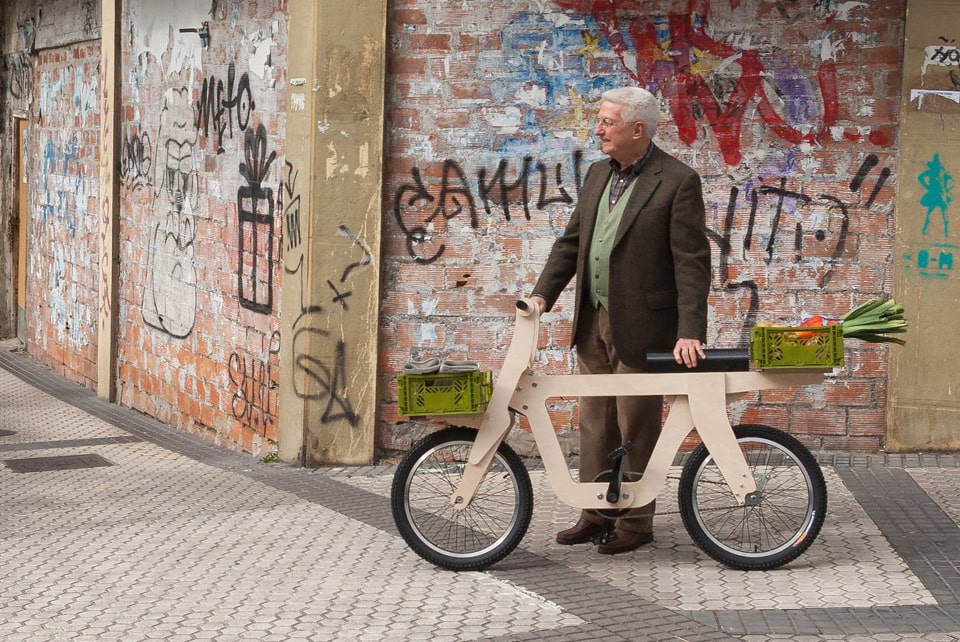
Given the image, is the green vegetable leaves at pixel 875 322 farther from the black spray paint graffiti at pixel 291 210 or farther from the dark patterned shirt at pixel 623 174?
the black spray paint graffiti at pixel 291 210

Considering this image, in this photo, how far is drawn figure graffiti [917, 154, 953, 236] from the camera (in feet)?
30.1

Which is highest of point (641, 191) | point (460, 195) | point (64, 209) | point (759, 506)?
point (641, 191)

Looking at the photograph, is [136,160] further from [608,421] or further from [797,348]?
[797,348]

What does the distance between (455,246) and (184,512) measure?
2292 millimetres

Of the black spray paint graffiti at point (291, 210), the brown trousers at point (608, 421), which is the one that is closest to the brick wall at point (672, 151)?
the black spray paint graffiti at point (291, 210)

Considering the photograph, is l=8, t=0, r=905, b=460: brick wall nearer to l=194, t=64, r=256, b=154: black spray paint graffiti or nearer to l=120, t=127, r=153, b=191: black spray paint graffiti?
l=194, t=64, r=256, b=154: black spray paint graffiti

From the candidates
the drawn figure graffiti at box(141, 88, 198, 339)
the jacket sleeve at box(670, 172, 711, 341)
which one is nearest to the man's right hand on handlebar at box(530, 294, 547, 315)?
the jacket sleeve at box(670, 172, 711, 341)


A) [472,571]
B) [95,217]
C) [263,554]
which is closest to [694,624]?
[472,571]

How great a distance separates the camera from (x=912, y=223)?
30.2 ft

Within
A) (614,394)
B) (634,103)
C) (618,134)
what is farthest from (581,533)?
(634,103)

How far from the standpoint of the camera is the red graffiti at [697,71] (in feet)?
30.1

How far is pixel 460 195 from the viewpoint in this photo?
A: 9.27 m

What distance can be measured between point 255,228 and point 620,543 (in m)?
3.97

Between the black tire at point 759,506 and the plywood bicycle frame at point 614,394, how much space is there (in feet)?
0.19
